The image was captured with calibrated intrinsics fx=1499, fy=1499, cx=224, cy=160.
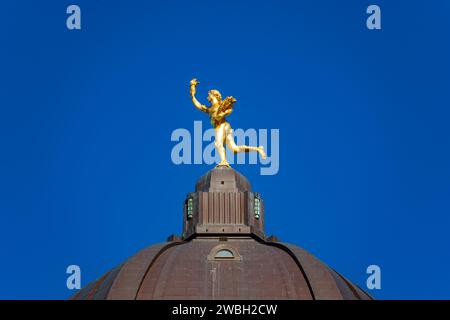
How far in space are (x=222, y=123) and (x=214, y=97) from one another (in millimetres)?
2061

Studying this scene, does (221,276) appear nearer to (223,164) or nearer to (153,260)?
(153,260)

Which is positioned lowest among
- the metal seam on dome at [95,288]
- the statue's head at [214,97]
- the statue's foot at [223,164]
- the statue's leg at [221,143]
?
the metal seam on dome at [95,288]

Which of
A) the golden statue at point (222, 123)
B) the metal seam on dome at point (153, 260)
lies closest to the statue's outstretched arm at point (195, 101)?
the golden statue at point (222, 123)

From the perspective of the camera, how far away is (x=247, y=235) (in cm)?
10769

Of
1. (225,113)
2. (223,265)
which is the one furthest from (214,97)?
(223,265)

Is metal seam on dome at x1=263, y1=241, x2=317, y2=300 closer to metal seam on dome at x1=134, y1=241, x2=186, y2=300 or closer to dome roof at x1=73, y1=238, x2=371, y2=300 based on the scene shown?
dome roof at x1=73, y1=238, x2=371, y2=300

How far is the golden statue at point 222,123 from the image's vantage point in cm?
11200

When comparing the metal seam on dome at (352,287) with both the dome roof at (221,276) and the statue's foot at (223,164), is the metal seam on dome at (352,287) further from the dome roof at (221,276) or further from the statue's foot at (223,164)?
the statue's foot at (223,164)

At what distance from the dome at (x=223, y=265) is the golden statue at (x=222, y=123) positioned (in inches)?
81.1

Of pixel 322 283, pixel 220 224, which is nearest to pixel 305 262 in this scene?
pixel 322 283
